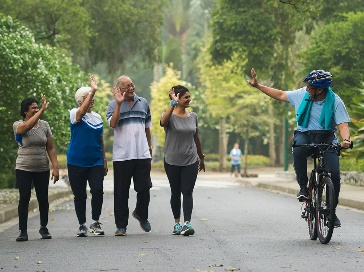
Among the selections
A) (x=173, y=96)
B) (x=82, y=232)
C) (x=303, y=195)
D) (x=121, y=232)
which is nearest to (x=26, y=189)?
(x=82, y=232)

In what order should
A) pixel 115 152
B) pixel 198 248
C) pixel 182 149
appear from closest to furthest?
pixel 198 248 < pixel 115 152 < pixel 182 149

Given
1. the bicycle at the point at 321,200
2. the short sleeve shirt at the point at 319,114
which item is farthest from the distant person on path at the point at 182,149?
the short sleeve shirt at the point at 319,114

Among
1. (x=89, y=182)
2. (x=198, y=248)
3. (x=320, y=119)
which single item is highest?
(x=320, y=119)

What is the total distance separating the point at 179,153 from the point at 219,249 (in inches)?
92.6

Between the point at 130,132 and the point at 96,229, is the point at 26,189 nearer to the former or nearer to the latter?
the point at 96,229

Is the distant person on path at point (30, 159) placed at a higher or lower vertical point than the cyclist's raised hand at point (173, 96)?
lower

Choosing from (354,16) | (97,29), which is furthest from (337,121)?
(97,29)

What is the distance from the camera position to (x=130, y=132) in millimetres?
12336

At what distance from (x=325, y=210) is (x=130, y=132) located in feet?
9.36

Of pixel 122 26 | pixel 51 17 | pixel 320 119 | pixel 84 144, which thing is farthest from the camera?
pixel 122 26

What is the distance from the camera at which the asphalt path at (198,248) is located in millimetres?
9039

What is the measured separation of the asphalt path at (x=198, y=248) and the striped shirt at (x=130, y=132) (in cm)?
102

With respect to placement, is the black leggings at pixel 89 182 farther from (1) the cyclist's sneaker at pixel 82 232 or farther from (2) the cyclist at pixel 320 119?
(2) the cyclist at pixel 320 119

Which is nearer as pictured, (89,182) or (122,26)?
(89,182)
